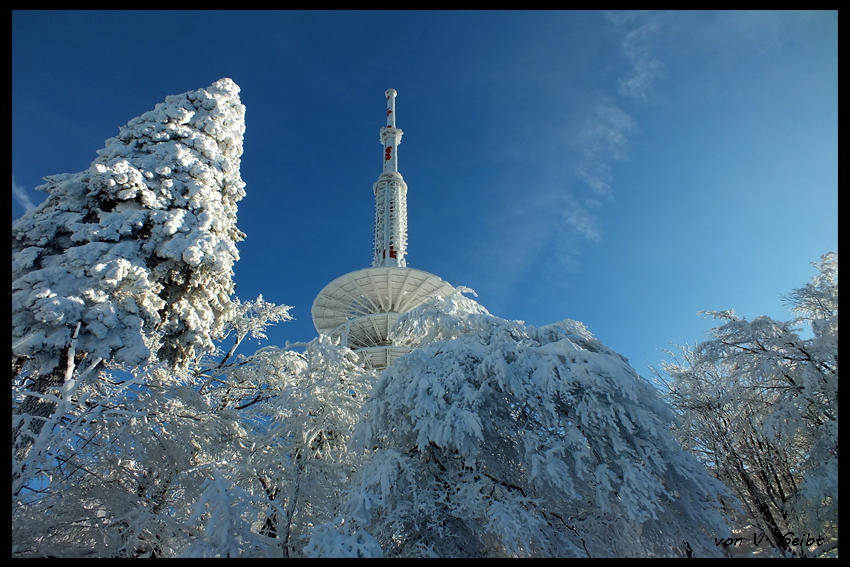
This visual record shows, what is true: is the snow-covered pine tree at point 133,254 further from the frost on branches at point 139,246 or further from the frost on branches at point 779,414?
the frost on branches at point 779,414

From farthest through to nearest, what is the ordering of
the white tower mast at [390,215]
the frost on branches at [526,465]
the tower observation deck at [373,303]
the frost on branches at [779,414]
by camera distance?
the white tower mast at [390,215]
the tower observation deck at [373,303]
the frost on branches at [779,414]
the frost on branches at [526,465]

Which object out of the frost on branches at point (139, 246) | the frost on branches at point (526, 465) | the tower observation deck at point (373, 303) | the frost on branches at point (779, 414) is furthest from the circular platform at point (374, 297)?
the frost on branches at point (526, 465)

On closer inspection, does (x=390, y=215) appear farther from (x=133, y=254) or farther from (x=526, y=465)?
(x=526, y=465)

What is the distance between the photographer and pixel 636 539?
8023 millimetres

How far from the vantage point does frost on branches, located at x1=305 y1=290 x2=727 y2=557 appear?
7746mm

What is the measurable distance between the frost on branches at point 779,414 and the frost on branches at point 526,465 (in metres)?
2.04

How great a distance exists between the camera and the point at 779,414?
29.1ft

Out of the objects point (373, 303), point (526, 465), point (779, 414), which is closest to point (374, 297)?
point (373, 303)

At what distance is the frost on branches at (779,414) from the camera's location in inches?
330

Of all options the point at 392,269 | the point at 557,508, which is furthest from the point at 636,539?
the point at 392,269

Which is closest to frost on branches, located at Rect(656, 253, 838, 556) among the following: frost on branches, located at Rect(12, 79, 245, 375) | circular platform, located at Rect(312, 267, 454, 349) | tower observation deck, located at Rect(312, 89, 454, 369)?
frost on branches, located at Rect(12, 79, 245, 375)

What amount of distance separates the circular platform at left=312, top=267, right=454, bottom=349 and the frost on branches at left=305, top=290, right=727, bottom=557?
1700cm

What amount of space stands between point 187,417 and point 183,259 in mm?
3851
